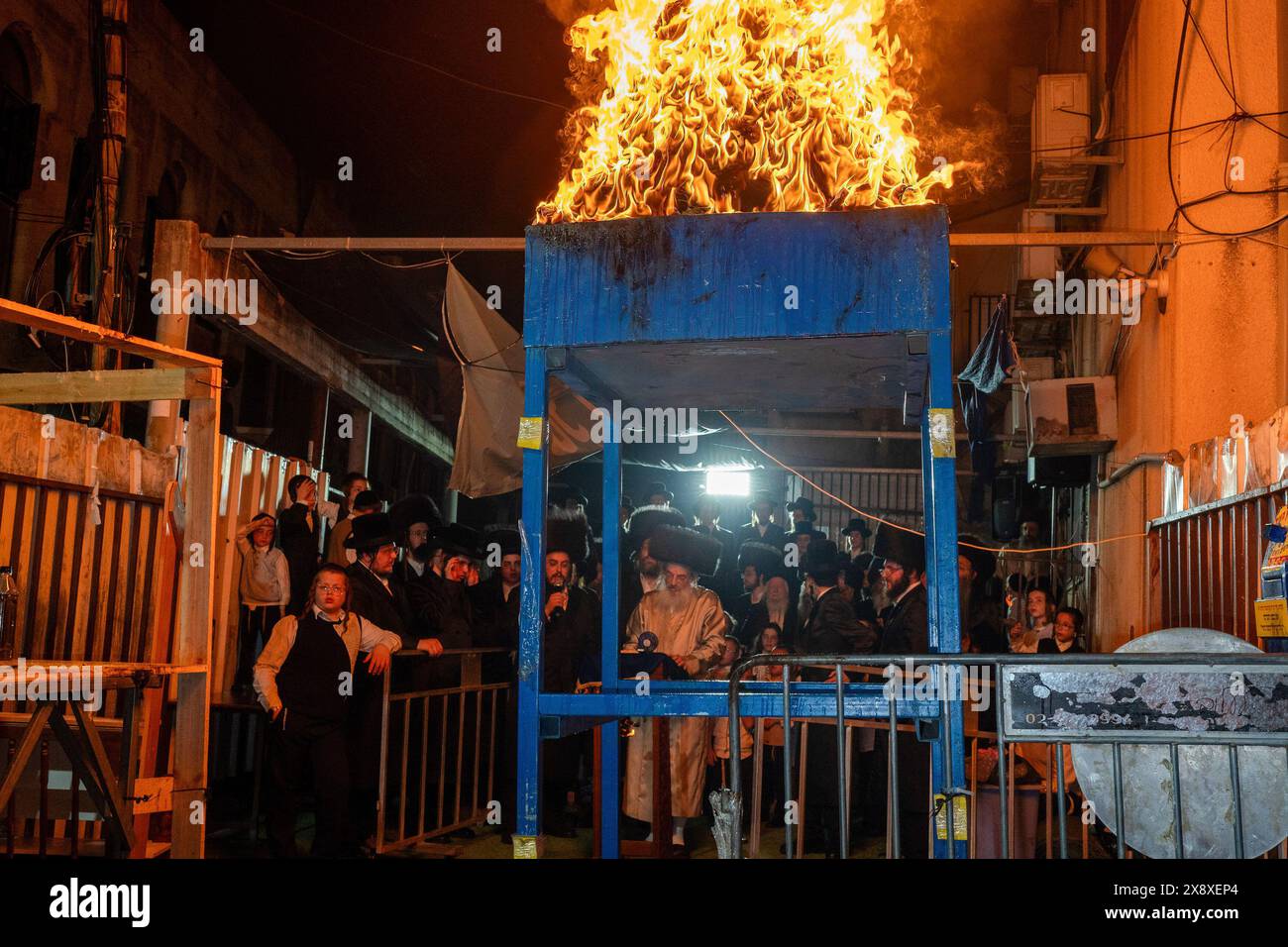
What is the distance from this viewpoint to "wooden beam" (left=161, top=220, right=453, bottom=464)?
10945 millimetres

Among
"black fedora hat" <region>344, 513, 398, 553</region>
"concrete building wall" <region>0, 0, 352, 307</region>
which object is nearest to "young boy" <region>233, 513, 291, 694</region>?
"black fedora hat" <region>344, 513, 398, 553</region>

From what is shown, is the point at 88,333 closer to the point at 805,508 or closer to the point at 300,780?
the point at 300,780

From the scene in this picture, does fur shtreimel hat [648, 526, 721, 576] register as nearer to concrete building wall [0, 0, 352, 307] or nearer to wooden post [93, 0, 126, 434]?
wooden post [93, 0, 126, 434]

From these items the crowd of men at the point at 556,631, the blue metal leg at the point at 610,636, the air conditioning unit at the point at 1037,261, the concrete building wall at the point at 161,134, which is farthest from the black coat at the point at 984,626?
the concrete building wall at the point at 161,134

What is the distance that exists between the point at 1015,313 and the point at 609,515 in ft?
33.9

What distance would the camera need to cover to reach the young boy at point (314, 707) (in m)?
8.20

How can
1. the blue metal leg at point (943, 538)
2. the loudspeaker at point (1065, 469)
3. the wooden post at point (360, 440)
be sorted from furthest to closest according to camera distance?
the wooden post at point (360, 440) < the loudspeaker at point (1065, 469) < the blue metal leg at point (943, 538)

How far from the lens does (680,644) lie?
1002cm

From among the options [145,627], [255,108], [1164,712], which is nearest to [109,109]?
[145,627]

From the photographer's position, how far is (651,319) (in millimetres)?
5906

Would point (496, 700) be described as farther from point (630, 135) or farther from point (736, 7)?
point (736, 7)

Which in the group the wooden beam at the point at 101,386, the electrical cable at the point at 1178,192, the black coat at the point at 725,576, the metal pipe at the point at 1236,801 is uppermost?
the electrical cable at the point at 1178,192

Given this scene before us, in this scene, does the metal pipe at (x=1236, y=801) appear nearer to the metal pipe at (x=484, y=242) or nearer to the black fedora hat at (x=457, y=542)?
the metal pipe at (x=484, y=242)

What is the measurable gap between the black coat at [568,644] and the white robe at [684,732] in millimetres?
590
